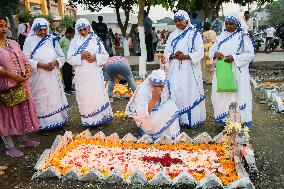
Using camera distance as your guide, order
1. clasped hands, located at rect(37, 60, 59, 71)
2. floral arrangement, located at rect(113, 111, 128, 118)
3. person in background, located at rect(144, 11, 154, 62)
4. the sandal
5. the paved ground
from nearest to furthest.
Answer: the paved ground < the sandal < clasped hands, located at rect(37, 60, 59, 71) < floral arrangement, located at rect(113, 111, 128, 118) < person in background, located at rect(144, 11, 154, 62)

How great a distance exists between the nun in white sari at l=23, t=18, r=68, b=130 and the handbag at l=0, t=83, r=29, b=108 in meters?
1.10

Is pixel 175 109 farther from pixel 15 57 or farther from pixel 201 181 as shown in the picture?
pixel 15 57

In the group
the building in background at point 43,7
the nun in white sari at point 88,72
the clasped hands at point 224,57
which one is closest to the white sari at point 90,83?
the nun in white sari at point 88,72

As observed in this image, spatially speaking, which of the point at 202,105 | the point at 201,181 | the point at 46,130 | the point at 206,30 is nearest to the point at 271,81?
the point at 206,30

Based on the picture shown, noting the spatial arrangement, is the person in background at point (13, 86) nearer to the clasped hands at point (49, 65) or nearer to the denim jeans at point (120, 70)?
the clasped hands at point (49, 65)

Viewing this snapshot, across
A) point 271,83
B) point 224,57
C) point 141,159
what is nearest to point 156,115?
point 141,159

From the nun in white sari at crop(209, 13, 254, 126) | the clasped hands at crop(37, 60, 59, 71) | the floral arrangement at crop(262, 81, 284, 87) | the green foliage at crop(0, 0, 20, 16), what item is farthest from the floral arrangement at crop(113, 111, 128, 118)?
the green foliage at crop(0, 0, 20, 16)

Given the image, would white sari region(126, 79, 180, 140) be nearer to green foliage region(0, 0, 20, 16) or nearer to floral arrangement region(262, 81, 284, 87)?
floral arrangement region(262, 81, 284, 87)

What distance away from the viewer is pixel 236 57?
6.86 m

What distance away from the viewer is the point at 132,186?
4891 mm

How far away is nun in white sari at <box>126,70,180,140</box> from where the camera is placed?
253 inches

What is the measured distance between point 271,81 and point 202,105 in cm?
568

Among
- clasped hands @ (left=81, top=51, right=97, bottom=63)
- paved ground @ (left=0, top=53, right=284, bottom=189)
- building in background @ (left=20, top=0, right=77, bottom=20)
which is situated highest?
building in background @ (left=20, top=0, right=77, bottom=20)

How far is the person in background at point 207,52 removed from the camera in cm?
1185
